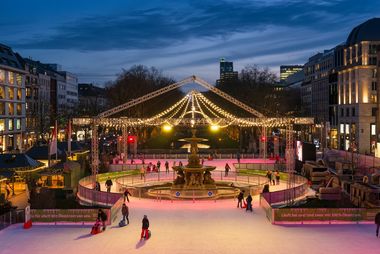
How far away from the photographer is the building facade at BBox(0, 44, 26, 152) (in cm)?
→ 7794

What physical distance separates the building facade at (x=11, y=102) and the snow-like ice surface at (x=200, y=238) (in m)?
54.0

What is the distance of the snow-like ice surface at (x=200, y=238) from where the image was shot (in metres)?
21.7

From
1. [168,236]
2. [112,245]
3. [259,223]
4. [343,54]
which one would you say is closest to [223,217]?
[259,223]

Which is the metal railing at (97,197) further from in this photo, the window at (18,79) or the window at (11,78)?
the window at (18,79)

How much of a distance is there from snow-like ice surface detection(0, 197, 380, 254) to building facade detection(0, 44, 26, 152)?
177 ft

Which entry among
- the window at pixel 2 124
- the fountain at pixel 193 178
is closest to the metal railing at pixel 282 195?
the fountain at pixel 193 178

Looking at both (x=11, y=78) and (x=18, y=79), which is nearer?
(x=11, y=78)

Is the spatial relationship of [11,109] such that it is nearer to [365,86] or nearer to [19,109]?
[19,109]

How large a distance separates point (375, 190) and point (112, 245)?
1657 centimetres

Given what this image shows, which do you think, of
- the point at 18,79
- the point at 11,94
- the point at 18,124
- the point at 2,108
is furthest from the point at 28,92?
the point at 2,108

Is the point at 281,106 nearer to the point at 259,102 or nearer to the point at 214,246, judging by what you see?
the point at 259,102

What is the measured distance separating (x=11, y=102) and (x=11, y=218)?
195 ft

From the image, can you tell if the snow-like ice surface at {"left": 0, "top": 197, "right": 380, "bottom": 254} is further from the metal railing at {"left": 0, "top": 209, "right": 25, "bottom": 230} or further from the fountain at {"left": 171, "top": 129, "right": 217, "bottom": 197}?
the fountain at {"left": 171, "top": 129, "right": 217, "bottom": 197}

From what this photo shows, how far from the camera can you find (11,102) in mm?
81750
